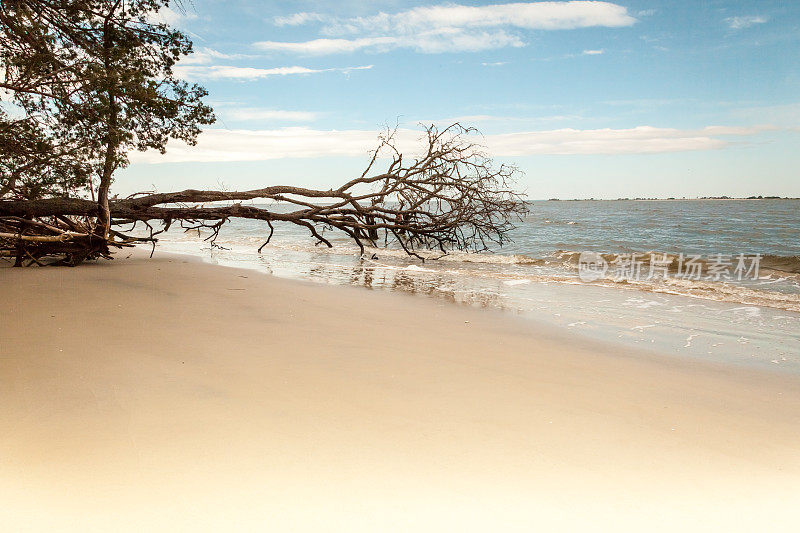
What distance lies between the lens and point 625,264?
48.7 ft

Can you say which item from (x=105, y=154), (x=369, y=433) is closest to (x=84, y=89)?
(x=105, y=154)

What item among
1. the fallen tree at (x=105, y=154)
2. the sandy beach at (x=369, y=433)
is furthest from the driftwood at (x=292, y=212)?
the sandy beach at (x=369, y=433)

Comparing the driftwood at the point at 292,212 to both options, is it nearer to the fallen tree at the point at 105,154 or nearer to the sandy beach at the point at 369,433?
the fallen tree at the point at 105,154

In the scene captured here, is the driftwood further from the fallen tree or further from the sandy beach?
the sandy beach

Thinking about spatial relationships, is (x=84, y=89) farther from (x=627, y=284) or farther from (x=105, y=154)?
(x=627, y=284)

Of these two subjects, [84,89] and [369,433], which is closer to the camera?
[369,433]

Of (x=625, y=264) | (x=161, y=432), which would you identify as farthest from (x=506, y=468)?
(x=625, y=264)

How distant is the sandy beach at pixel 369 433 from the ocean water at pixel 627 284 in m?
1.23

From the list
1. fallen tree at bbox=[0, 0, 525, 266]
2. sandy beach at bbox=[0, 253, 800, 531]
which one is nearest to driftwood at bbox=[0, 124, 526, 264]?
fallen tree at bbox=[0, 0, 525, 266]

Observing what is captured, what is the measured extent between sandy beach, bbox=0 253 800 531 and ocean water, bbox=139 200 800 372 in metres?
1.23

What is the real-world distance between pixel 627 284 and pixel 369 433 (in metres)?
8.78

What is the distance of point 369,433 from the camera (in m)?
2.56

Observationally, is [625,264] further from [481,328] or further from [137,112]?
[137,112]

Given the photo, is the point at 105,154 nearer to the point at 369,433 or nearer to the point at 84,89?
the point at 84,89
